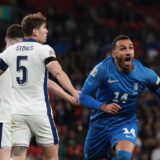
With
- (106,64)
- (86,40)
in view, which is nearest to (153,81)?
(106,64)

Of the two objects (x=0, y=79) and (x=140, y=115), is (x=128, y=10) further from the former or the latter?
(x=0, y=79)

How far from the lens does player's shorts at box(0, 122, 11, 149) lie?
8.16m

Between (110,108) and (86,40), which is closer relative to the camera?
(110,108)

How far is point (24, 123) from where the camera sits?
8.09 m

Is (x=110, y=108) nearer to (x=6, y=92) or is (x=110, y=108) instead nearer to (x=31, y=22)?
(x=6, y=92)

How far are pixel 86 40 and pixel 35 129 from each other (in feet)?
41.3

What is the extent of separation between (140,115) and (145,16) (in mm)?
8368

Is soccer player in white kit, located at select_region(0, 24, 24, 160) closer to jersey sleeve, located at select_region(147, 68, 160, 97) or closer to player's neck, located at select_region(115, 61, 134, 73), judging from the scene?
player's neck, located at select_region(115, 61, 134, 73)

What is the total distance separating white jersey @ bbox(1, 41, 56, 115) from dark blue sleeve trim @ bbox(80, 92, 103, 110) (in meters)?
0.80

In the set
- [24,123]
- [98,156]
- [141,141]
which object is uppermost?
[24,123]

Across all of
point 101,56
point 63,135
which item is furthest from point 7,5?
point 63,135

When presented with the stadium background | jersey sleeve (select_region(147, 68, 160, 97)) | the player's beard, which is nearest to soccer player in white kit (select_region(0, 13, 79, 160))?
the player's beard

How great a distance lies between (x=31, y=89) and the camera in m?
8.01

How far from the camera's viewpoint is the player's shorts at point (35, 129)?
804 cm
